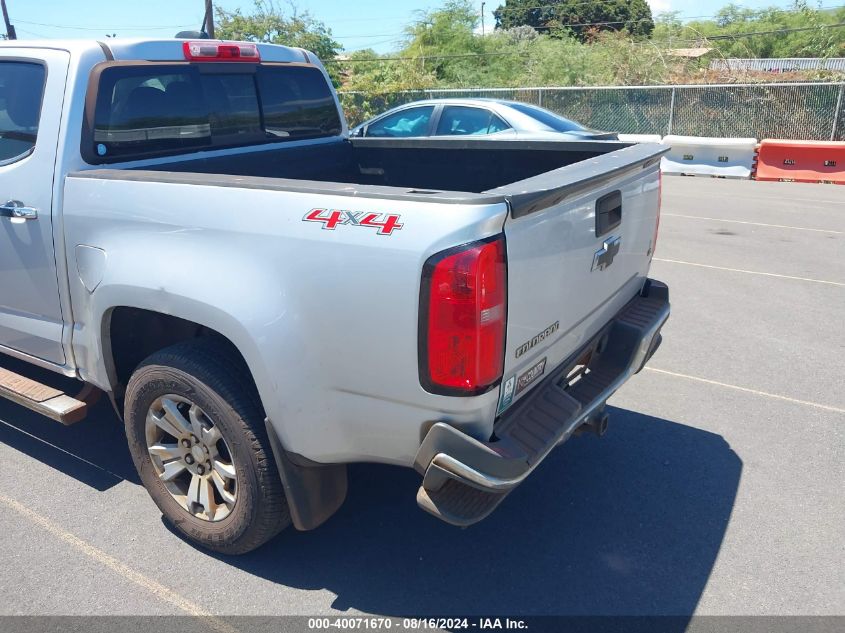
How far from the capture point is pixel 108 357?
327 centimetres

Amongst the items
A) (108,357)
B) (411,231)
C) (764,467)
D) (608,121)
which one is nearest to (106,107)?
(108,357)

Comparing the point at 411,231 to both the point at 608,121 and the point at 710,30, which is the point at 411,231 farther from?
the point at 710,30

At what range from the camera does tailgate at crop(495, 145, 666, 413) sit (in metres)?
2.43

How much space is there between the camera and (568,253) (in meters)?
2.73

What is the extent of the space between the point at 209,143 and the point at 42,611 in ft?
8.09

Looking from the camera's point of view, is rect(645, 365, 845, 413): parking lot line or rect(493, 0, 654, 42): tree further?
rect(493, 0, 654, 42): tree

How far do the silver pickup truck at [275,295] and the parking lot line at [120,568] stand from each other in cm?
28

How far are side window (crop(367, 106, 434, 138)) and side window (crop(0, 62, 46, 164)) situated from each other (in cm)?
708

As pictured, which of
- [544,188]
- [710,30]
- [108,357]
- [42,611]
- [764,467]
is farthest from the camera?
[710,30]

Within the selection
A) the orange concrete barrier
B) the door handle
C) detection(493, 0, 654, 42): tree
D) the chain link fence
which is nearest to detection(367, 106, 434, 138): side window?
the door handle

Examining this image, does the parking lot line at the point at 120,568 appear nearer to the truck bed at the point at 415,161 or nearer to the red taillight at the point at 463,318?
the red taillight at the point at 463,318

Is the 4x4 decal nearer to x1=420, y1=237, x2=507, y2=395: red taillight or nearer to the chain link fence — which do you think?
x1=420, y1=237, x2=507, y2=395: red taillight

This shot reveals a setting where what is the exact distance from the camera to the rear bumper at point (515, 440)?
236 centimetres

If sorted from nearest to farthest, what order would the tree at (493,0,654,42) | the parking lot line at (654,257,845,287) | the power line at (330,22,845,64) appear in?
the parking lot line at (654,257,845,287) → the power line at (330,22,845,64) → the tree at (493,0,654,42)
